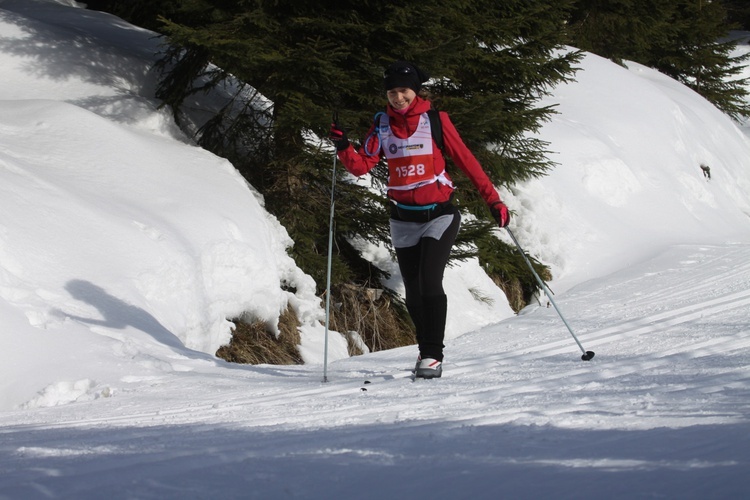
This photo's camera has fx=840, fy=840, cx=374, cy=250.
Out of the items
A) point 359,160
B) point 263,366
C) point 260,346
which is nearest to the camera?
point 359,160

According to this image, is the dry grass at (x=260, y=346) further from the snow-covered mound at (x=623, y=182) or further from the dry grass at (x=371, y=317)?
the snow-covered mound at (x=623, y=182)

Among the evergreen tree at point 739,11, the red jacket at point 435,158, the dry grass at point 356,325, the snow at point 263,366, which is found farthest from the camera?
the evergreen tree at point 739,11

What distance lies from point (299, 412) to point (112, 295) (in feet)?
9.36

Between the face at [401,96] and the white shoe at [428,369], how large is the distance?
5.30 ft

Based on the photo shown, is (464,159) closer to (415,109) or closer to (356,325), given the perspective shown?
(415,109)

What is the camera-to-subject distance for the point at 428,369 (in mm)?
5281

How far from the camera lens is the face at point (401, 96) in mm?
5258

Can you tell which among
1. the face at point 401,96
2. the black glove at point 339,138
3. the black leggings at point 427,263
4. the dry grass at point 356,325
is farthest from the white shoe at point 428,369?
the dry grass at point 356,325

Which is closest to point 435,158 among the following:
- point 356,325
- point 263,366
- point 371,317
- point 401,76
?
point 401,76

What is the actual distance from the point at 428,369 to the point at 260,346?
121 inches

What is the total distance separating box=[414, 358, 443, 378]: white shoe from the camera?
528 centimetres

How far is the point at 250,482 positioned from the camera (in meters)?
2.69

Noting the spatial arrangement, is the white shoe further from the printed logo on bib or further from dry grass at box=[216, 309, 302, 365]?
dry grass at box=[216, 309, 302, 365]

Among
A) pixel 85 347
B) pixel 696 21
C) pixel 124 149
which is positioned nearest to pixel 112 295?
pixel 85 347
